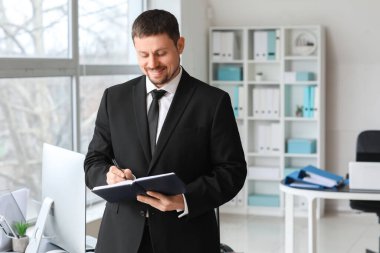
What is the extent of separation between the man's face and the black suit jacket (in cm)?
11

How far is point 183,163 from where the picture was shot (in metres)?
2.09

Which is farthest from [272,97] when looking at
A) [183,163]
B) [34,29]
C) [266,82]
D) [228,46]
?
[183,163]

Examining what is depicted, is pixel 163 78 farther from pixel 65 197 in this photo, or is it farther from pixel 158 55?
pixel 65 197

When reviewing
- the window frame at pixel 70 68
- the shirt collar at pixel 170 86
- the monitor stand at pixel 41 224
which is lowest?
the monitor stand at pixel 41 224

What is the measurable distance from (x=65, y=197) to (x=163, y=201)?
1.95 feet

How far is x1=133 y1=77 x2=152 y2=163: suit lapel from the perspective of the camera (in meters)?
2.12

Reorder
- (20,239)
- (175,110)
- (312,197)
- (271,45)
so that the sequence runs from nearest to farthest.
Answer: (175,110)
(20,239)
(312,197)
(271,45)

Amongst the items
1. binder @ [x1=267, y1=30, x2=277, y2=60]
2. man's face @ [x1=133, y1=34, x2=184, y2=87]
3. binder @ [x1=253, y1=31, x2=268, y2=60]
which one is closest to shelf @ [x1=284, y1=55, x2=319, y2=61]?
binder @ [x1=267, y1=30, x2=277, y2=60]

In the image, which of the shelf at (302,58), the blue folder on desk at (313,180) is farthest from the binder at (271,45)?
the blue folder on desk at (313,180)

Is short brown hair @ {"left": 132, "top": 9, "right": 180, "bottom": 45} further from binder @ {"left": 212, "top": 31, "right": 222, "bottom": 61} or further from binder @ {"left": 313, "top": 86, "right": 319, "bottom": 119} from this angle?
binder @ {"left": 212, "top": 31, "right": 222, "bottom": 61}

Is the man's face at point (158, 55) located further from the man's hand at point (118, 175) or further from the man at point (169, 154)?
the man's hand at point (118, 175)

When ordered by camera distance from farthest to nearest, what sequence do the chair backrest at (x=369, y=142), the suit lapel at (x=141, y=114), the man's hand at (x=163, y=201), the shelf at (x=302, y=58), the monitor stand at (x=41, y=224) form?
the shelf at (x=302, y=58), the chair backrest at (x=369, y=142), the monitor stand at (x=41, y=224), the suit lapel at (x=141, y=114), the man's hand at (x=163, y=201)

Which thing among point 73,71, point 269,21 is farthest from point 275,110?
point 73,71

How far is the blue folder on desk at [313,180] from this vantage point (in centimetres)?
450
